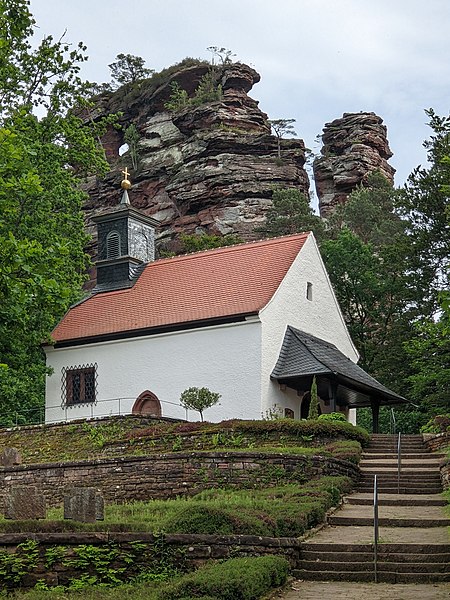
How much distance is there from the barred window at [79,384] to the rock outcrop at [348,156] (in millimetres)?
41624

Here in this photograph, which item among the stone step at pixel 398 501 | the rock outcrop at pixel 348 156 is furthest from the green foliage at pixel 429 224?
the rock outcrop at pixel 348 156

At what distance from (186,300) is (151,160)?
4476 cm

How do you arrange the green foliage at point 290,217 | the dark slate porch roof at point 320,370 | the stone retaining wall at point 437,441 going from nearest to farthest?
1. the stone retaining wall at point 437,441
2. the dark slate porch roof at point 320,370
3. the green foliage at point 290,217

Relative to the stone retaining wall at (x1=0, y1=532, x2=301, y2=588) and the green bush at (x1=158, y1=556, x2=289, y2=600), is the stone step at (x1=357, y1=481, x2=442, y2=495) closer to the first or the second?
the stone retaining wall at (x1=0, y1=532, x2=301, y2=588)

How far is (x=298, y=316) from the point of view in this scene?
33406 millimetres

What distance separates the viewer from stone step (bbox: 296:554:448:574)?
14.2 m

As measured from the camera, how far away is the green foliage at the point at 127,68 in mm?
88625

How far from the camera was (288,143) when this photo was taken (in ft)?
243

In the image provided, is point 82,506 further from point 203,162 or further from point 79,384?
point 203,162

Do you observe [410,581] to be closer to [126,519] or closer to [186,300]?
[126,519]

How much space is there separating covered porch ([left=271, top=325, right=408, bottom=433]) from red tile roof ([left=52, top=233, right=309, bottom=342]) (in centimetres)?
190

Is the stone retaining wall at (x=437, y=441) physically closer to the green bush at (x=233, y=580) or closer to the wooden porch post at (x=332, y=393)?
the wooden porch post at (x=332, y=393)

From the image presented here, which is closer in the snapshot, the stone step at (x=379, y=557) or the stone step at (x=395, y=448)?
the stone step at (x=379, y=557)

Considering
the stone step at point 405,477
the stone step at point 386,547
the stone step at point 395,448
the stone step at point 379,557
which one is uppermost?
the stone step at point 395,448
